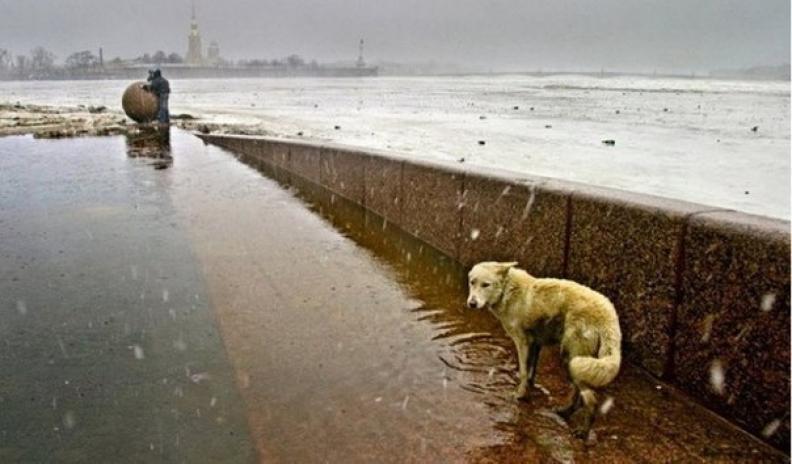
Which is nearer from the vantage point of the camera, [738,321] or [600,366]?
[600,366]

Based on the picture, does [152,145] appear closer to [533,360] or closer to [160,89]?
[160,89]

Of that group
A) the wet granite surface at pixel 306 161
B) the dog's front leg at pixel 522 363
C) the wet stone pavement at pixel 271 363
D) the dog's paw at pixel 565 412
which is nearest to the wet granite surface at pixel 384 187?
the wet stone pavement at pixel 271 363

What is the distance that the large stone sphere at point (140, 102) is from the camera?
23.4 meters

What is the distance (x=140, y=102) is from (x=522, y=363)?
2255 centimetres

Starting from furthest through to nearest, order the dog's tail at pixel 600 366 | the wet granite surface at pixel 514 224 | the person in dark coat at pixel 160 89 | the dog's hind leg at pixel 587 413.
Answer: the person in dark coat at pixel 160 89, the wet granite surface at pixel 514 224, the dog's hind leg at pixel 587 413, the dog's tail at pixel 600 366

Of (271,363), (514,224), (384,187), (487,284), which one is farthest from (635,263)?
(384,187)

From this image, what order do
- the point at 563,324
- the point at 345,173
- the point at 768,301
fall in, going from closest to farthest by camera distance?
the point at 768,301, the point at 563,324, the point at 345,173

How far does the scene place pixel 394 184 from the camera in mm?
8359

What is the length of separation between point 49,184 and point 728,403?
10568mm

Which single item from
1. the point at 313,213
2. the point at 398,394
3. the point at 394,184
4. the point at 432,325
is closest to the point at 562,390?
the point at 398,394

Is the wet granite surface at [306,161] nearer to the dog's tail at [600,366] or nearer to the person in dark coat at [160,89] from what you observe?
the dog's tail at [600,366]

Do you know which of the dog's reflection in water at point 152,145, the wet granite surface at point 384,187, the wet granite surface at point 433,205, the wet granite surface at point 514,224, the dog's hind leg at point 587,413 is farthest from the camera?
the dog's reflection in water at point 152,145

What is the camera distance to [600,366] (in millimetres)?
3227

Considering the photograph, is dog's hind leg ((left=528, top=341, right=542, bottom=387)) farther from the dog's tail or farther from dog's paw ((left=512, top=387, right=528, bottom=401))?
the dog's tail
